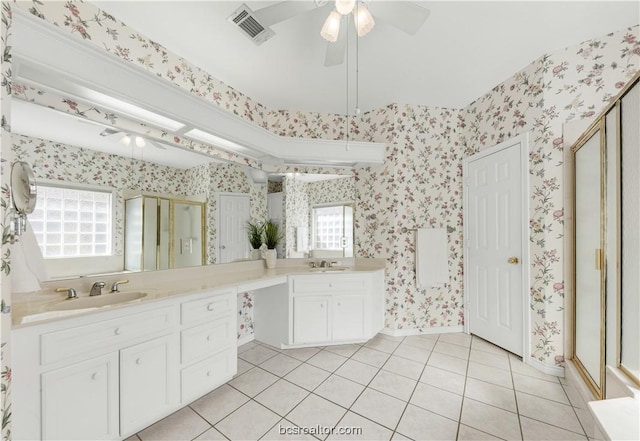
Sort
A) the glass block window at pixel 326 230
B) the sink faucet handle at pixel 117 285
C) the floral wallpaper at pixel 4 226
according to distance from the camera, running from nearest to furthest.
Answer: the floral wallpaper at pixel 4 226 < the sink faucet handle at pixel 117 285 < the glass block window at pixel 326 230

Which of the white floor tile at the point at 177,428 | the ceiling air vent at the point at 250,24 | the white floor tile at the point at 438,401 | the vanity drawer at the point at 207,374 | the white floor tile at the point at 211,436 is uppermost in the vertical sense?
the ceiling air vent at the point at 250,24

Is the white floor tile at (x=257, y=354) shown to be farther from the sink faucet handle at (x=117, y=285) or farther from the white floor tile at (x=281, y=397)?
the sink faucet handle at (x=117, y=285)

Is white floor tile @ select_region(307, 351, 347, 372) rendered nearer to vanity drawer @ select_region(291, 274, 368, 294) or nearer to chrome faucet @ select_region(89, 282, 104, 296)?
vanity drawer @ select_region(291, 274, 368, 294)

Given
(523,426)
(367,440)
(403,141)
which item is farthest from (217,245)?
(523,426)

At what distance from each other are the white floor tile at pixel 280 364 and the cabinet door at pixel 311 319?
17 centimetres

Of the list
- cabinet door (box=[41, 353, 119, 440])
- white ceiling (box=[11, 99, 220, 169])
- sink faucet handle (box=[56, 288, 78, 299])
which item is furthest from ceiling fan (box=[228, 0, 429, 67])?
cabinet door (box=[41, 353, 119, 440])

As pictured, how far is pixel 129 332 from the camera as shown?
4.50ft

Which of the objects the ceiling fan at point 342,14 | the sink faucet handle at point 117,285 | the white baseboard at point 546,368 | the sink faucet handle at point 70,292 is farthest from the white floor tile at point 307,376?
the ceiling fan at point 342,14

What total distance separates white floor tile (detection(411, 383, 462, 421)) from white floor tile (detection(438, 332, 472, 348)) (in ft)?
3.11

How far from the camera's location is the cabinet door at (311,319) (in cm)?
242

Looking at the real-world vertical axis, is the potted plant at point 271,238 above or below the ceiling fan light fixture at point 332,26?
below

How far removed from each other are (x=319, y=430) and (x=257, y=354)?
1084 millimetres

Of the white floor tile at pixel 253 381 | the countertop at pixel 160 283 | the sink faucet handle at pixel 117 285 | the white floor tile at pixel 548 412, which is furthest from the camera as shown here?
the white floor tile at pixel 253 381

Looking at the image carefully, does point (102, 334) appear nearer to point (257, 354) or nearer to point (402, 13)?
point (257, 354)
